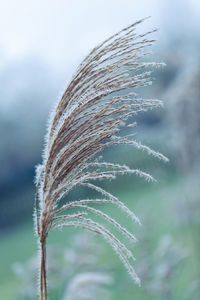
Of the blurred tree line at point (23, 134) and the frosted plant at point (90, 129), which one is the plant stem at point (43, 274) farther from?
the blurred tree line at point (23, 134)

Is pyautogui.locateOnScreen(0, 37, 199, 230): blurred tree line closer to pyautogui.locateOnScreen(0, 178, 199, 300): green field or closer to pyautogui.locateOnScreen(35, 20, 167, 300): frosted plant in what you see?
pyautogui.locateOnScreen(0, 178, 199, 300): green field

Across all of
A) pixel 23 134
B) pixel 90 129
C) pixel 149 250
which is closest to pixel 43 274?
Result: pixel 90 129

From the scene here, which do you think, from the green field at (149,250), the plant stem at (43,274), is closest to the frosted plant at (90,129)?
the plant stem at (43,274)

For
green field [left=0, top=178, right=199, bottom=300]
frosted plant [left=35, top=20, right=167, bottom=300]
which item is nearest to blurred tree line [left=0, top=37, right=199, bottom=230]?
green field [left=0, top=178, right=199, bottom=300]

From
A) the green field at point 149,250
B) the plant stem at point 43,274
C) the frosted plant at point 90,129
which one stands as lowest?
the plant stem at point 43,274

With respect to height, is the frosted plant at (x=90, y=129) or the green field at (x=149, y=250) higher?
the green field at (x=149, y=250)

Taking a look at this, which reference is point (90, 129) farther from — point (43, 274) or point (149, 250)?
point (149, 250)

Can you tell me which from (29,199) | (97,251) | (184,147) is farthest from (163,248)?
Result: (29,199)

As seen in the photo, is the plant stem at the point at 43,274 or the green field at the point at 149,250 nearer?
the plant stem at the point at 43,274

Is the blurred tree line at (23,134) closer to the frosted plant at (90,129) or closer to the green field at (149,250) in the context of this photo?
the green field at (149,250)
